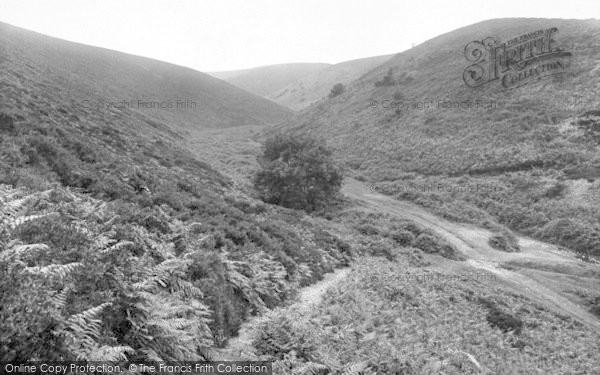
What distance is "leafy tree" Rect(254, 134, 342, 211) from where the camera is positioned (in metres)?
31.1

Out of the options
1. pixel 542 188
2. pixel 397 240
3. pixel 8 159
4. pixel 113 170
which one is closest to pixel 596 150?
pixel 542 188

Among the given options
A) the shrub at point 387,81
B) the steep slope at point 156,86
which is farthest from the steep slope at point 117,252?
the shrub at point 387,81

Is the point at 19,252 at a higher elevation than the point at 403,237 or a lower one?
higher

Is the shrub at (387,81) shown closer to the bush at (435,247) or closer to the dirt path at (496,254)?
the dirt path at (496,254)

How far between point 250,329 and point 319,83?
480 feet

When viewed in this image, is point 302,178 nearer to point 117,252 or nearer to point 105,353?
point 117,252

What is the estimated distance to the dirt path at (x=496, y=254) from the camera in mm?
19781

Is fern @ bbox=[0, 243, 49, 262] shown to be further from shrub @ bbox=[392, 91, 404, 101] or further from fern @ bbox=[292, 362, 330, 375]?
shrub @ bbox=[392, 91, 404, 101]

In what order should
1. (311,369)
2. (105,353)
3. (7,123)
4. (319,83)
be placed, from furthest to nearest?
(319,83) → (7,123) → (311,369) → (105,353)

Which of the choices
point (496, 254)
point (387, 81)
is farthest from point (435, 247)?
point (387, 81)

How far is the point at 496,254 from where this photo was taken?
87.5ft

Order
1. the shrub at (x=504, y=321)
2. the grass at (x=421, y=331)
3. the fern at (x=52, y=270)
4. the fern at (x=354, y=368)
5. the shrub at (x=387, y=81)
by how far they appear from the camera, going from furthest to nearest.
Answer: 1. the shrub at (x=387, y=81)
2. the shrub at (x=504, y=321)
3. the grass at (x=421, y=331)
4. the fern at (x=354, y=368)
5. the fern at (x=52, y=270)

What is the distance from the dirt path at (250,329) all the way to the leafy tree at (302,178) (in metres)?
17.4

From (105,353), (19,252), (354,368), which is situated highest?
(19,252)
